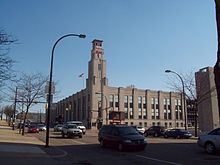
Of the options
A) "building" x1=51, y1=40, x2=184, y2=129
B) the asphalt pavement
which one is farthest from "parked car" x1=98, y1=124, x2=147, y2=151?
"building" x1=51, y1=40, x2=184, y2=129

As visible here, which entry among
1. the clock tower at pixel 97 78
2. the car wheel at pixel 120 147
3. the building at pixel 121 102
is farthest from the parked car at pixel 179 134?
the clock tower at pixel 97 78

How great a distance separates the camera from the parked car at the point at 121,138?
2289 cm

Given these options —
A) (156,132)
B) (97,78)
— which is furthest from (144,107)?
(156,132)

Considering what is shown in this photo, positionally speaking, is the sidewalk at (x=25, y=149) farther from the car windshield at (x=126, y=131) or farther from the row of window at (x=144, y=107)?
the row of window at (x=144, y=107)

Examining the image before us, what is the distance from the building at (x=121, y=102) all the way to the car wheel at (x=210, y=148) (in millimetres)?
93242

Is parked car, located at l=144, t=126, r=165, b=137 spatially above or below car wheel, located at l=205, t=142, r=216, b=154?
above

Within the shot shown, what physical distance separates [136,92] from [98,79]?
1614cm

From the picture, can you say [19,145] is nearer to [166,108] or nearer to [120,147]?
[120,147]

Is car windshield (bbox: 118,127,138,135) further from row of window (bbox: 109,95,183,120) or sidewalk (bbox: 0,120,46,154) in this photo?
row of window (bbox: 109,95,183,120)

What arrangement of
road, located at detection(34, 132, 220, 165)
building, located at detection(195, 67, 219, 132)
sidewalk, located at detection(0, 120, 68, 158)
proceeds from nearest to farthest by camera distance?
road, located at detection(34, 132, 220, 165), sidewalk, located at detection(0, 120, 68, 158), building, located at detection(195, 67, 219, 132)

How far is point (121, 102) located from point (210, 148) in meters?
105

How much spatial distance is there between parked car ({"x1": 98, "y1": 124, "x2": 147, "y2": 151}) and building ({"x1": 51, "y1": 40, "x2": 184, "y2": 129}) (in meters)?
87.2

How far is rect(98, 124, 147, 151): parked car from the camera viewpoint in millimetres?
22891

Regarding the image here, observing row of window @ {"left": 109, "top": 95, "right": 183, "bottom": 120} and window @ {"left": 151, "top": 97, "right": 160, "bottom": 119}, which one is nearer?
row of window @ {"left": 109, "top": 95, "right": 183, "bottom": 120}
